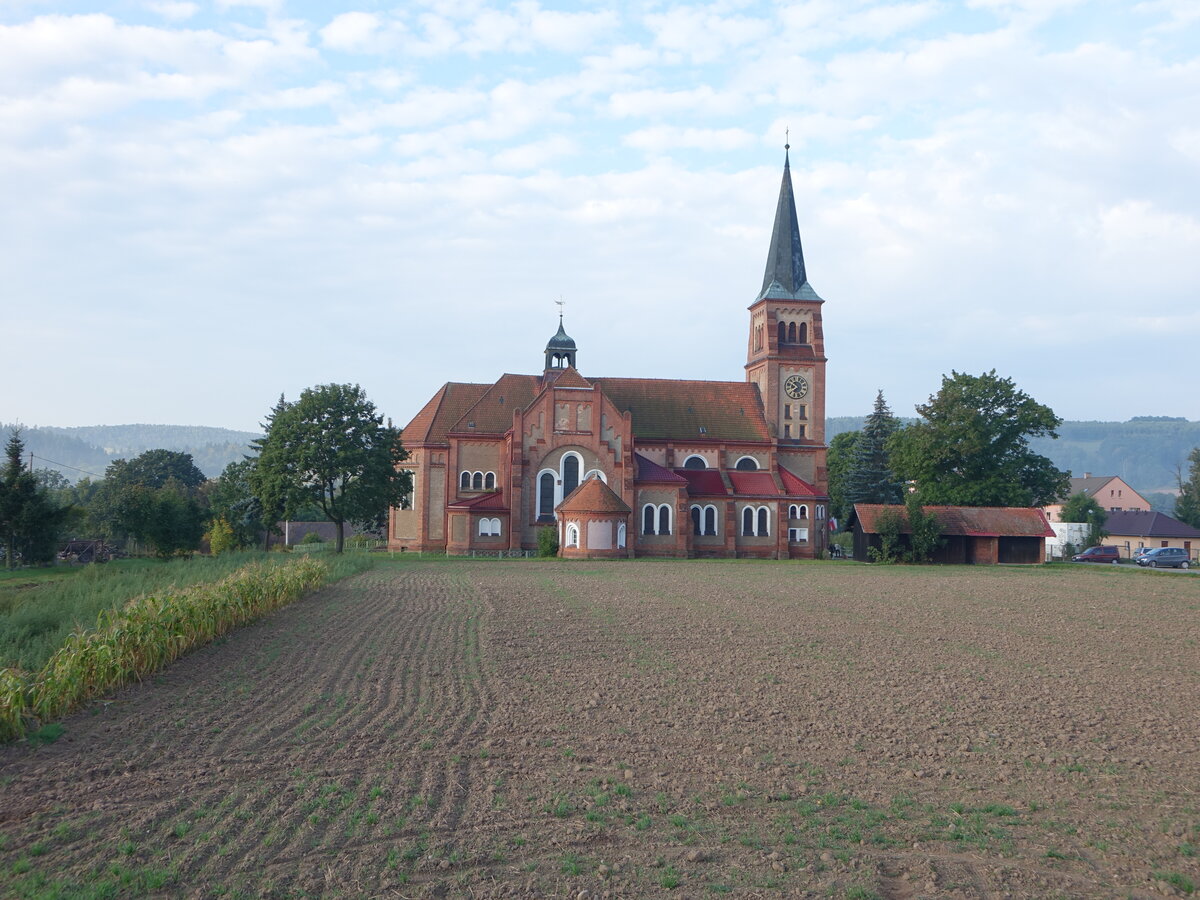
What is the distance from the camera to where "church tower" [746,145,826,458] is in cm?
7219

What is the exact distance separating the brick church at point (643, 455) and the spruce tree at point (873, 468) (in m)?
11.7

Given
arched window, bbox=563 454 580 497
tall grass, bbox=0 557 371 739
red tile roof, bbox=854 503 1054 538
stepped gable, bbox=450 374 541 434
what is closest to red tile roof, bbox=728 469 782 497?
red tile roof, bbox=854 503 1054 538

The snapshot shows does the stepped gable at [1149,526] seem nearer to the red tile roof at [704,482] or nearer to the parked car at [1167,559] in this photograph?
the parked car at [1167,559]

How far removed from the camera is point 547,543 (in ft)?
199

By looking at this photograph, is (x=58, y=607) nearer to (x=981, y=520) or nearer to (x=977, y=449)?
(x=981, y=520)

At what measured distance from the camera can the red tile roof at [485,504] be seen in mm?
62938

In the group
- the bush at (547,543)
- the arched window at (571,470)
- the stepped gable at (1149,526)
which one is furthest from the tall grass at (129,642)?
the stepped gable at (1149,526)

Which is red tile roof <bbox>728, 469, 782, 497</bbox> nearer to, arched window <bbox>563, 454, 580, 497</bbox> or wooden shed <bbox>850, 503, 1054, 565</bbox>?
wooden shed <bbox>850, 503, 1054, 565</bbox>

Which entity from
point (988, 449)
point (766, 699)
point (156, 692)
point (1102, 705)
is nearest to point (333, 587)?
point (156, 692)

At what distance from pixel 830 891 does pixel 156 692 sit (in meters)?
11.8

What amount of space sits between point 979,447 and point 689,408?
66.7 ft

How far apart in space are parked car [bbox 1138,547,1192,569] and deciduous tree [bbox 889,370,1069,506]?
786 centimetres

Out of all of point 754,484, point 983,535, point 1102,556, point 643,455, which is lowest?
point 1102,556

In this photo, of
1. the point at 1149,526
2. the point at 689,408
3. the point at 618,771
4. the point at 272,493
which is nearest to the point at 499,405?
the point at 689,408
